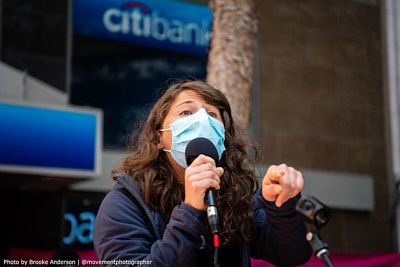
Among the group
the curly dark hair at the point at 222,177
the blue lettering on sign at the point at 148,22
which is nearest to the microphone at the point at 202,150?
the curly dark hair at the point at 222,177

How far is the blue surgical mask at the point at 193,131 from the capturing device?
9.46ft

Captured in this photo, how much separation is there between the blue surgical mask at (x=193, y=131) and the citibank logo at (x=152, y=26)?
325 inches

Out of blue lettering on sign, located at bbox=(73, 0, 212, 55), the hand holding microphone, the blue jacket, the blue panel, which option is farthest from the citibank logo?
the hand holding microphone

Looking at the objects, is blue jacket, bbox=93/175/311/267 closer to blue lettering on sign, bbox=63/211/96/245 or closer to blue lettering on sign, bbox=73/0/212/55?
blue lettering on sign, bbox=63/211/96/245

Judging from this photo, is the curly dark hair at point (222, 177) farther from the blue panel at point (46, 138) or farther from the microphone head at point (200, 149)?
the blue panel at point (46, 138)

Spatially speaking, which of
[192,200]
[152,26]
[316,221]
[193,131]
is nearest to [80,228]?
[152,26]

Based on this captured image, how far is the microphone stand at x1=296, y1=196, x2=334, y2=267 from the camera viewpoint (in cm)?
205

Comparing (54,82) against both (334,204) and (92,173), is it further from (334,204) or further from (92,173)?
(334,204)

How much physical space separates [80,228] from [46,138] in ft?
9.10

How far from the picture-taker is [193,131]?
2.89m

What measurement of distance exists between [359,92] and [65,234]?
6855 millimetres

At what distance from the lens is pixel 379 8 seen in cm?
1373

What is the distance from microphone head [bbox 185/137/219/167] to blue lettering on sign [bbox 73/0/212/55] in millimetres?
8463

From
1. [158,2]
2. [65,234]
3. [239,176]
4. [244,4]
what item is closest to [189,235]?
[239,176]
